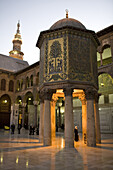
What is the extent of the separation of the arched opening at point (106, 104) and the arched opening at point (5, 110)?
15.6m

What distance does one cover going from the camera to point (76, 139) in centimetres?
1151

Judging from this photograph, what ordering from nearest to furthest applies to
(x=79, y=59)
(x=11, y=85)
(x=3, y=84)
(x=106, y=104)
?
1. (x=79, y=59)
2. (x=106, y=104)
3. (x=3, y=84)
4. (x=11, y=85)

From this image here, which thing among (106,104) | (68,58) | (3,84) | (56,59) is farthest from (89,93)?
(3,84)

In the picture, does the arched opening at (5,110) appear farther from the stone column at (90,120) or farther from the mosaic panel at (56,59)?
the stone column at (90,120)

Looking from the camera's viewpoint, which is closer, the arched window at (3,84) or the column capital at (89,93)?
the column capital at (89,93)

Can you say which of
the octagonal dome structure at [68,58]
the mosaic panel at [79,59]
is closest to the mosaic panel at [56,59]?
the octagonal dome structure at [68,58]

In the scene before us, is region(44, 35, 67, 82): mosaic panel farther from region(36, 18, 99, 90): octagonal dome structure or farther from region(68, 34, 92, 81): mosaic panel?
region(68, 34, 92, 81): mosaic panel

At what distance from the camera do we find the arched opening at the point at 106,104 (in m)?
18.5

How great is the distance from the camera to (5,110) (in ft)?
88.5

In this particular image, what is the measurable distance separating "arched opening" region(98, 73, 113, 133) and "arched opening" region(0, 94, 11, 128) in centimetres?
1560

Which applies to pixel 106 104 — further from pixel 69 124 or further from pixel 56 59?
pixel 56 59

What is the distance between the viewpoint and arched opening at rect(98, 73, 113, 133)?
18483 mm

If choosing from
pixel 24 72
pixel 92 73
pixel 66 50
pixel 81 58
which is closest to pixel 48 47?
pixel 66 50

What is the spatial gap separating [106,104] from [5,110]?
1667cm
